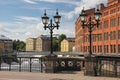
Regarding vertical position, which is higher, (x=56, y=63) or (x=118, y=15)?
(x=118, y=15)

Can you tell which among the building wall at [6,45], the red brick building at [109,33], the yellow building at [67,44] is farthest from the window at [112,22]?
the building wall at [6,45]

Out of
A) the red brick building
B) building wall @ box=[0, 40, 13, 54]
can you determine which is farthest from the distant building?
the red brick building

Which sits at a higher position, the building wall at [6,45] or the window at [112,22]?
the window at [112,22]

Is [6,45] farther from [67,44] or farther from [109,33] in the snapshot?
[109,33]

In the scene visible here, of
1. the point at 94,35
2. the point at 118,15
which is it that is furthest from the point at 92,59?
the point at 94,35

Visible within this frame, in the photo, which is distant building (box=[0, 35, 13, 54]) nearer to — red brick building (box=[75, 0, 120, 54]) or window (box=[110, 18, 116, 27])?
red brick building (box=[75, 0, 120, 54])

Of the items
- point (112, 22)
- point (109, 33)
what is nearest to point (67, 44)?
point (109, 33)

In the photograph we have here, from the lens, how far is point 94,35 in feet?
322

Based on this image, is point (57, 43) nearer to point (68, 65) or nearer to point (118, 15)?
point (118, 15)

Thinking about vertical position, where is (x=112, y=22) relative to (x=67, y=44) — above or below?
above

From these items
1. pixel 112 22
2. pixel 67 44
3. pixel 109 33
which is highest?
pixel 112 22

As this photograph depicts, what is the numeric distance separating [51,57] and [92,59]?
3.51 meters

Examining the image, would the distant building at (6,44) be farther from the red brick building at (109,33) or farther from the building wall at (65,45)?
the red brick building at (109,33)

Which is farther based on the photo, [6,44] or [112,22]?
[6,44]
